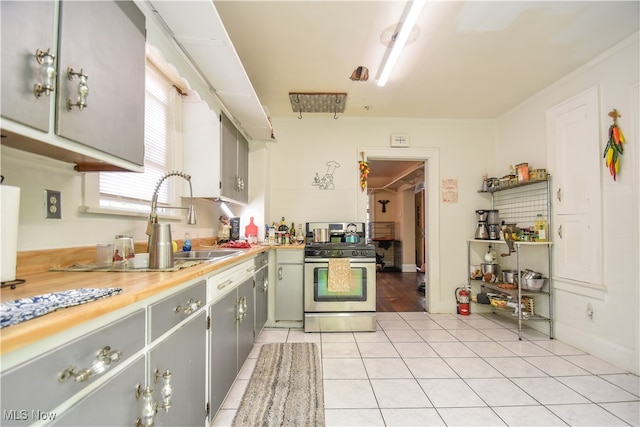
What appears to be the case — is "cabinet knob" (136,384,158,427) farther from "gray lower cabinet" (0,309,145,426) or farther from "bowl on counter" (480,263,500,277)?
"bowl on counter" (480,263,500,277)

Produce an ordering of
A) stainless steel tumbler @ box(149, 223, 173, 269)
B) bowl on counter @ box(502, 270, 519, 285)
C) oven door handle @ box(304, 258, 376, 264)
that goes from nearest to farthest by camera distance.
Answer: stainless steel tumbler @ box(149, 223, 173, 269) → oven door handle @ box(304, 258, 376, 264) → bowl on counter @ box(502, 270, 519, 285)

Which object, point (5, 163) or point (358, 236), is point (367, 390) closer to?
point (358, 236)

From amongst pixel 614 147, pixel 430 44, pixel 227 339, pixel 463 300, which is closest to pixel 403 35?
pixel 430 44

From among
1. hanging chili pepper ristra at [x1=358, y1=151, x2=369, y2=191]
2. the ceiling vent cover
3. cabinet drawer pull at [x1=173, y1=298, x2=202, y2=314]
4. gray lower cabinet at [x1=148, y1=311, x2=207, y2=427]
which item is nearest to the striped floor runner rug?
gray lower cabinet at [x1=148, y1=311, x2=207, y2=427]

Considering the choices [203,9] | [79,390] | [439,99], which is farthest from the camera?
[439,99]

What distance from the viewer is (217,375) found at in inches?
59.0

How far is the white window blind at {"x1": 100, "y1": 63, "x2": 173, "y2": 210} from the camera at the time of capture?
168cm

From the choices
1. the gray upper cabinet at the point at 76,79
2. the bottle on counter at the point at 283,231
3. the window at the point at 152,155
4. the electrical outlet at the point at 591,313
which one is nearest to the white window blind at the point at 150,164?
the window at the point at 152,155

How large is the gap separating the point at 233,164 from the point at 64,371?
236 cm

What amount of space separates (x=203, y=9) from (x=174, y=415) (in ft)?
6.13

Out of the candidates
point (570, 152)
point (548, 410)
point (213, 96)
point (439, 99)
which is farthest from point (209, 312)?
point (570, 152)

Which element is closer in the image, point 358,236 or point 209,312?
point 209,312

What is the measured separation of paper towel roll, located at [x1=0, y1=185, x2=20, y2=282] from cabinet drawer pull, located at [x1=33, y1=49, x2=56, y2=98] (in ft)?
1.04

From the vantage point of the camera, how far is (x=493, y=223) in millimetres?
3473
